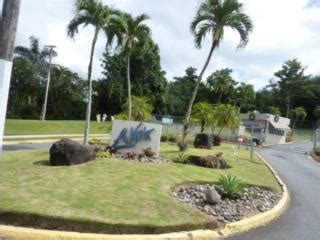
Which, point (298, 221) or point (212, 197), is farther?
point (212, 197)

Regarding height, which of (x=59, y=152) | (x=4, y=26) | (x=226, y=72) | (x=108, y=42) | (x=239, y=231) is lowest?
(x=239, y=231)

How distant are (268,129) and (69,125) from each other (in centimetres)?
2413

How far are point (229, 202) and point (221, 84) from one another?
6061 cm

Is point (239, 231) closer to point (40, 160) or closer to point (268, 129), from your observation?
point (40, 160)

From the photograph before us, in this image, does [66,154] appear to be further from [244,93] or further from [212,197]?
[244,93]

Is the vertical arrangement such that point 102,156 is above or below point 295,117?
below

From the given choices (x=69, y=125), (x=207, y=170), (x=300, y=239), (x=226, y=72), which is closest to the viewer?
(x=300, y=239)

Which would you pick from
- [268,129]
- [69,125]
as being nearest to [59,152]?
[69,125]

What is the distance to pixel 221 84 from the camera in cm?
6812

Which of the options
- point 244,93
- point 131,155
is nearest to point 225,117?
point 131,155

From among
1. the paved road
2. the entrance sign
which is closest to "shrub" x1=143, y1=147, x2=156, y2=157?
the entrance sign

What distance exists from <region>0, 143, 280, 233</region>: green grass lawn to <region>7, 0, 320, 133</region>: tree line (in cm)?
731

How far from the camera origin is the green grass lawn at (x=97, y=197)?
624 cm

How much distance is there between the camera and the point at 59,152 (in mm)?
Answer: 10953
